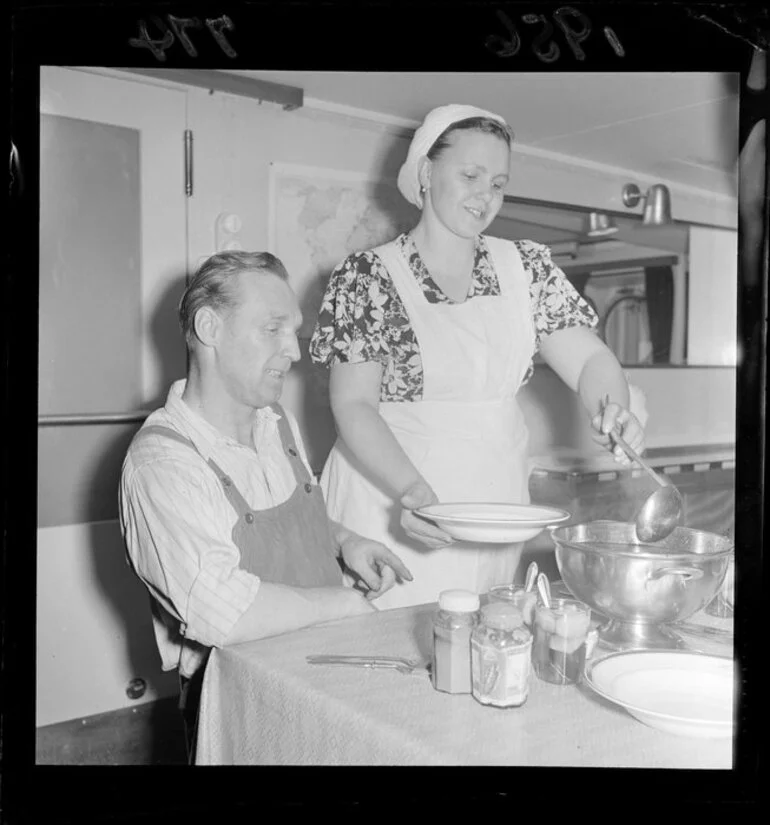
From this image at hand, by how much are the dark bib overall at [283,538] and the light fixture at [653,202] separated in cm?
88

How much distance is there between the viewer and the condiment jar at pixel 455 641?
908 millimetres

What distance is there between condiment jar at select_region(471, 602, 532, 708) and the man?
31 cm

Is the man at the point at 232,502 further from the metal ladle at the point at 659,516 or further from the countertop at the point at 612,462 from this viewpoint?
the countertop at the point at 612,462

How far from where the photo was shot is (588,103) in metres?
1.39

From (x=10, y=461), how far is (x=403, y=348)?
65 centimetres

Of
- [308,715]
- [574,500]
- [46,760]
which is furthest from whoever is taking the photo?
[574,500]

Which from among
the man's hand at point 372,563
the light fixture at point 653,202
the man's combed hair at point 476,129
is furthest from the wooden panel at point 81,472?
the light fixture at point 653,202

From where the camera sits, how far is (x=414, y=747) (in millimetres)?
830

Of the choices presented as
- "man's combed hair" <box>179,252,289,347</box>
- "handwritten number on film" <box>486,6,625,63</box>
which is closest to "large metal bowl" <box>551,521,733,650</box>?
"man's combed hair" <box>179,252,289,347</box>

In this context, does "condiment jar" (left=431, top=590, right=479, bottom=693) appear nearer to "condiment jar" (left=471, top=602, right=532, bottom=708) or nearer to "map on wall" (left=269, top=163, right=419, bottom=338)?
"condiment jar" (left=471, top=602, right=532, bottom=708)

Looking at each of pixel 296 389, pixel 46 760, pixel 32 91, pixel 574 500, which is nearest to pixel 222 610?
pixel 296 389

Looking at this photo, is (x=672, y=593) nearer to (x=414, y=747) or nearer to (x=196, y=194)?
(x=414, y=747)

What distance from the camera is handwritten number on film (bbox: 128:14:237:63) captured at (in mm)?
1158

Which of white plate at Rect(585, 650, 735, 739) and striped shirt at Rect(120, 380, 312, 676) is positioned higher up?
striped shirt at Rect(120, 380, 312, 676)
